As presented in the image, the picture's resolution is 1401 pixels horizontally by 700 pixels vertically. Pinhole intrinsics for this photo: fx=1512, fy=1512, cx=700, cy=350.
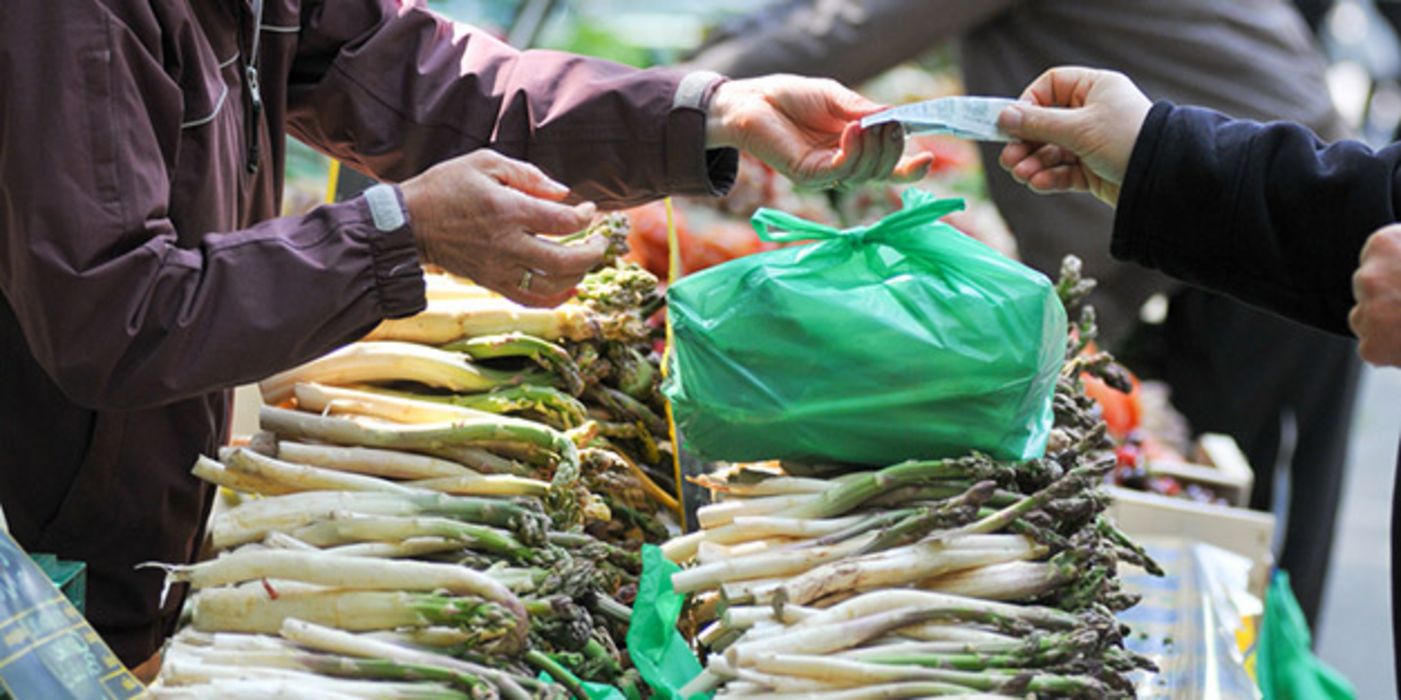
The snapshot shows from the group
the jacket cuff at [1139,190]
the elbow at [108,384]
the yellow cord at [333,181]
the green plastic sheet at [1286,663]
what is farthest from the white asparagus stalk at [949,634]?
the green plastic sheet at [1286,663]

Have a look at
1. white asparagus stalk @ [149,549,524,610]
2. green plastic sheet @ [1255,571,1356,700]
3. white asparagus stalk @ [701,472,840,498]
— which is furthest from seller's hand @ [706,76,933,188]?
green plastic sheet @ [1255,571,1356,700]

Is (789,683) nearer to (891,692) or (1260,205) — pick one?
(891,692)

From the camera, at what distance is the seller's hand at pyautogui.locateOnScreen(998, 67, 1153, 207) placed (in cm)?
232

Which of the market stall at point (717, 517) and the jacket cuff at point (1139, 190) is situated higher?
the jacket cuff at point (1139, 190)

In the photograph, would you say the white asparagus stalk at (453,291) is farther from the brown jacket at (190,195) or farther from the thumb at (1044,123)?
the thumb at (1044,123)

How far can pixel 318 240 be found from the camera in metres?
1.94

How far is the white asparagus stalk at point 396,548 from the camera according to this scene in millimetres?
2020

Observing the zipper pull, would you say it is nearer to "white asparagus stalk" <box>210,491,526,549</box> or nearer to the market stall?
the market stall

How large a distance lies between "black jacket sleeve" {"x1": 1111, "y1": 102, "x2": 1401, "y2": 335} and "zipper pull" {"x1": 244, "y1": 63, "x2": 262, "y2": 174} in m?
1.32

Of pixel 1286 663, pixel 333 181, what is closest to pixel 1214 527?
pixel 1286 663

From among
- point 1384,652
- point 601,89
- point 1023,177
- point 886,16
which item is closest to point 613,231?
point 601,89

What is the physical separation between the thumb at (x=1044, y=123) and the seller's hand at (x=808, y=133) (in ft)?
0.72

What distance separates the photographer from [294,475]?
2.16 metres

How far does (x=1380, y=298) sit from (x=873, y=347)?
645 mm
